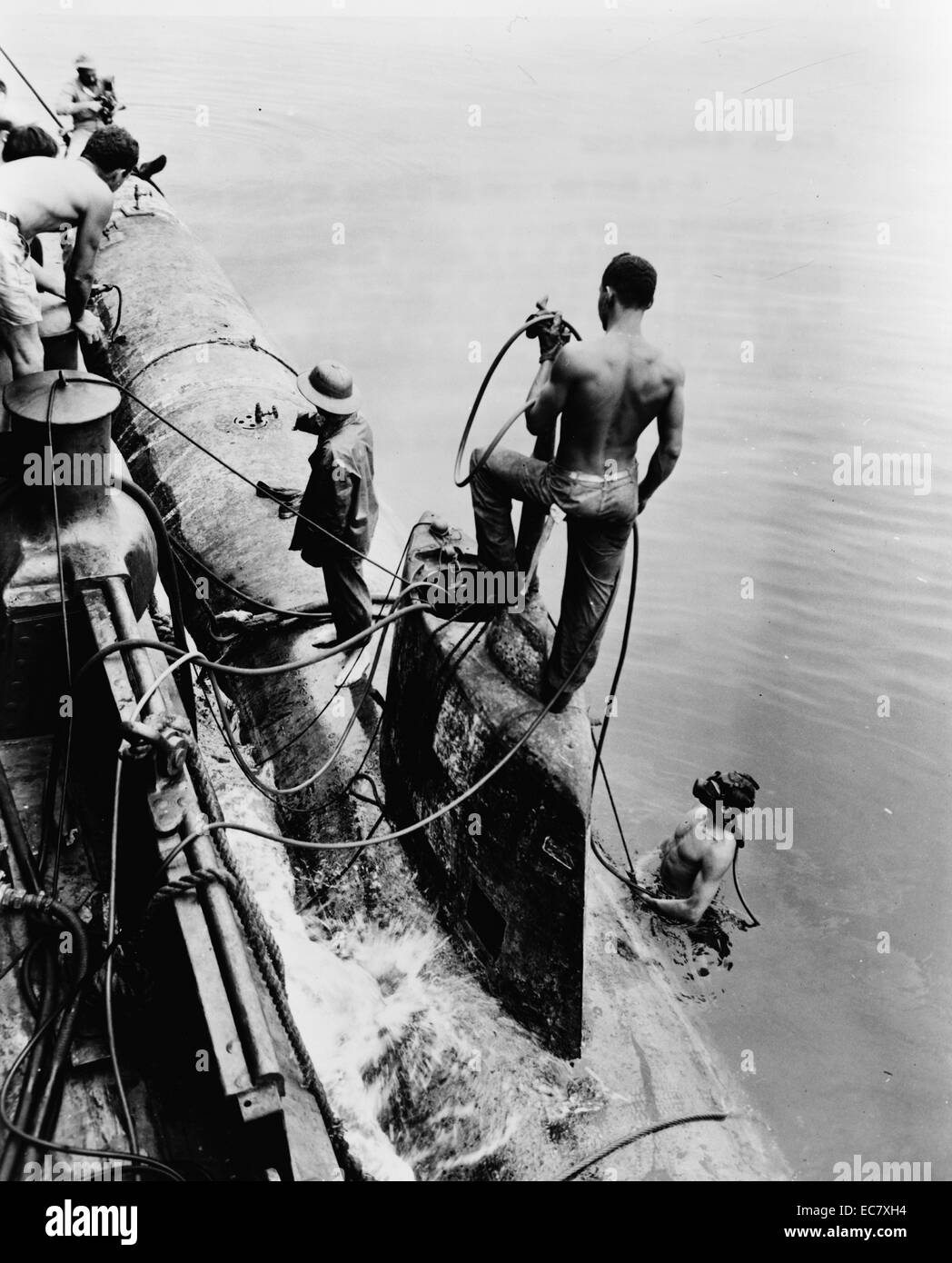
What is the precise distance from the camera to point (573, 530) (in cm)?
550

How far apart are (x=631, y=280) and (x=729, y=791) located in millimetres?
3189

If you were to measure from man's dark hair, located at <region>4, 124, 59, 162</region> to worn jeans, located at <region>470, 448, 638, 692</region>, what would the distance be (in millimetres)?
3990

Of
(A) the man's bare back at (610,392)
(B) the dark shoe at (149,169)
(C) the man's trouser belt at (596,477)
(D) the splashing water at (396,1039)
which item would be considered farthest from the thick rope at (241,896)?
(B) the dark shoe at (149,169)

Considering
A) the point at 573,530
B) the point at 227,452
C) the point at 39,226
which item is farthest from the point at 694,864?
the point at 39,226

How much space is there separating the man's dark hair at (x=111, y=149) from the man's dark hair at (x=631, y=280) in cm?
354

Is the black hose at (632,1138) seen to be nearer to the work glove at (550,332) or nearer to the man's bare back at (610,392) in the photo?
the man's bare back at (610,392)

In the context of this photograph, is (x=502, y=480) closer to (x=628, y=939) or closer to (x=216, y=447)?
(x=628, y=939)

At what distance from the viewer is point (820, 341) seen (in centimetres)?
1427

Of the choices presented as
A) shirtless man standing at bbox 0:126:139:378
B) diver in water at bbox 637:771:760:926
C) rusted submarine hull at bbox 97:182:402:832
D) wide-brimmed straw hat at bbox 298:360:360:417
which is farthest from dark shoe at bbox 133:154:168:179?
diver in water at bbox 637:771:760:926

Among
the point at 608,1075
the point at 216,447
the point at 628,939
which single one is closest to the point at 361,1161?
the point at 608,1075

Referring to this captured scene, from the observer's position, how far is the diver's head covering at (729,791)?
6930mm

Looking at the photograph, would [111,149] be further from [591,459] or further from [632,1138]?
[632,1138]

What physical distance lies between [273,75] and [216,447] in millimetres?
17004

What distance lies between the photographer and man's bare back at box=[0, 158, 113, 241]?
256 inches
